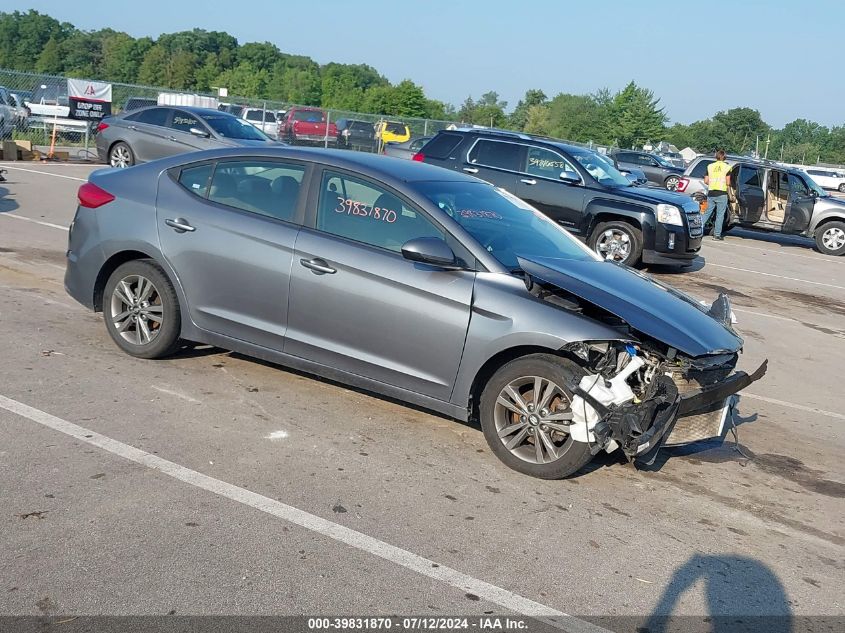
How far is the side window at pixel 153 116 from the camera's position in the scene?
63.1 feet

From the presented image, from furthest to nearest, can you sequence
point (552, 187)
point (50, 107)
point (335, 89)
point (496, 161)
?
point (335, 89)
point (50, 107)
point (496, 161)
point (552, 187)

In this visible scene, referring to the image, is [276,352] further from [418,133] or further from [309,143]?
[418,133]

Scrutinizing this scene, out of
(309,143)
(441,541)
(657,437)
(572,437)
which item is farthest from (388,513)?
(309,143)

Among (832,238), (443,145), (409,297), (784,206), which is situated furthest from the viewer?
(784,206)

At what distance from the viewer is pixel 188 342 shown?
22.7ft

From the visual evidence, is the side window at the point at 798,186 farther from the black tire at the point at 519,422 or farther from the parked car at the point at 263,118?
the parked car at the point at 263,118

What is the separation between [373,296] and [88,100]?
894 inches

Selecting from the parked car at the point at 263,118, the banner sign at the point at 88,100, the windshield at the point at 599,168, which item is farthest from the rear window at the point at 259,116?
the windshield at the point at 599,168

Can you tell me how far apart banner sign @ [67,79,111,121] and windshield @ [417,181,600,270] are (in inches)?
856

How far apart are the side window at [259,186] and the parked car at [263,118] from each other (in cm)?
2907

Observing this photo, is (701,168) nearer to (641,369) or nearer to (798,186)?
(798,186)

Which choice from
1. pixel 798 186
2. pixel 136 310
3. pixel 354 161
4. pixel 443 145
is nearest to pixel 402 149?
pixel 443 145

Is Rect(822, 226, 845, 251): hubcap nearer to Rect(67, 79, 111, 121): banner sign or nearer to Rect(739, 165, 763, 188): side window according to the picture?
Rect(739, 165, 763, 188): side window

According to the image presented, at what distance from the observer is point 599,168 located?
14711 mm
